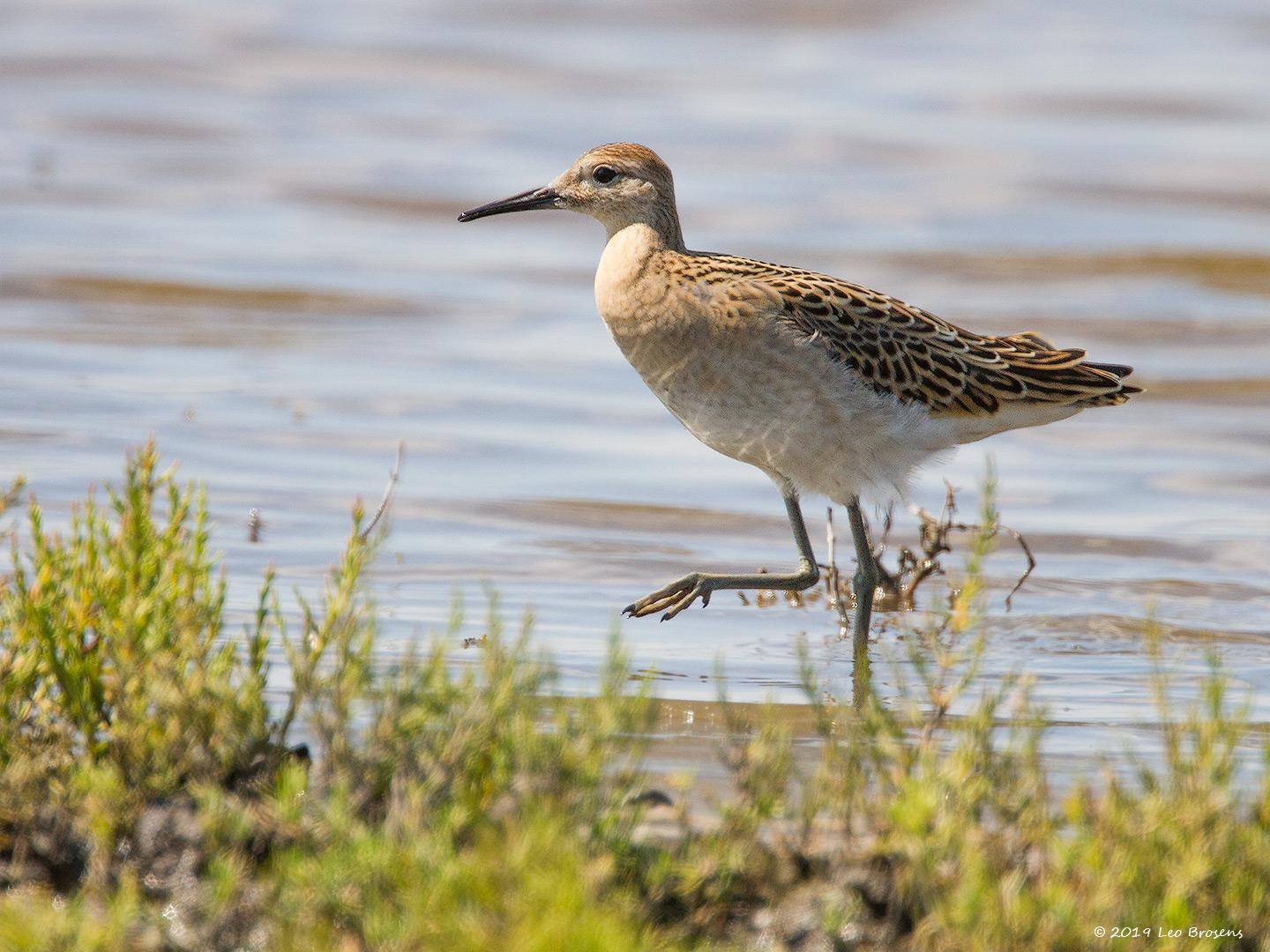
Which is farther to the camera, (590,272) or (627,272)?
(590,272)

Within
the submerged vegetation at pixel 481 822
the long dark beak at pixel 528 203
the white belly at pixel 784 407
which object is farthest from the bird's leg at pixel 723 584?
the submerged vegetation at pixel 481 822

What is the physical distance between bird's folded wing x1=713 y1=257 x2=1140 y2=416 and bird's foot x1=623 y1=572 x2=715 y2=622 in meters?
0.99

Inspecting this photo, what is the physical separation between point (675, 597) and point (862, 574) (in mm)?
836

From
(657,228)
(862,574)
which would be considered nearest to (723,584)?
(862,574)

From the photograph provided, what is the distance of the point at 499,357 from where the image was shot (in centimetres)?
1265

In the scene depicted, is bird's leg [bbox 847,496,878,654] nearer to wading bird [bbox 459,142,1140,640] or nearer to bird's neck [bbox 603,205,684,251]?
wading bird [bbox 459,142,1140,640]

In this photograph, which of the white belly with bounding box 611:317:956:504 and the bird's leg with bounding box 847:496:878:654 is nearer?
the white belly with bounding box 611:317:956:504

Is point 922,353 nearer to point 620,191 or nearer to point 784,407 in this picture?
point 784,407

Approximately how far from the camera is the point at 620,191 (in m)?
7.61

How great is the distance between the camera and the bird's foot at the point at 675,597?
277 inches

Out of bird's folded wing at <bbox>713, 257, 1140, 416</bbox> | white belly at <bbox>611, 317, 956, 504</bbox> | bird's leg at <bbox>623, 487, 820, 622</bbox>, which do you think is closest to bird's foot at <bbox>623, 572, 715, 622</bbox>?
bird's leg at <bbox>623, 487, 820, 622</bbox>

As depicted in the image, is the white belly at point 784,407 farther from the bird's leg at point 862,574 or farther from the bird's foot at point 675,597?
the bird's foot at point 675,597

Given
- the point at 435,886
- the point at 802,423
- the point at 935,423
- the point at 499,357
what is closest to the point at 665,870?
the point at 435,886

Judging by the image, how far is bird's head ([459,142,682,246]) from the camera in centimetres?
759
